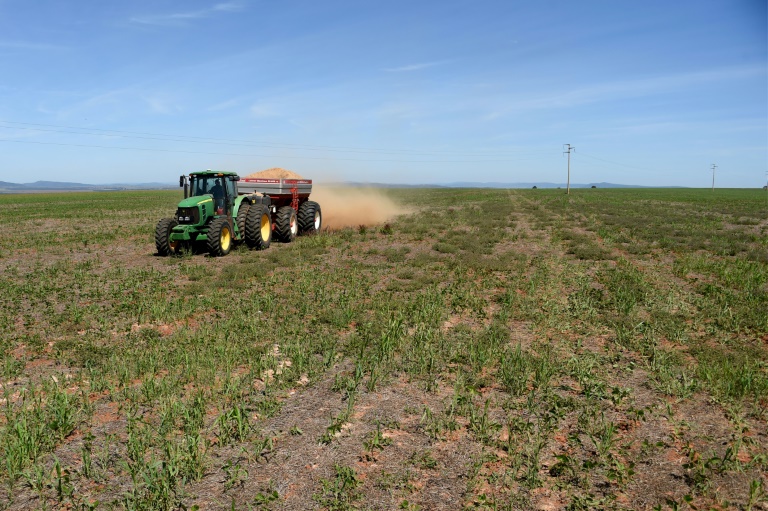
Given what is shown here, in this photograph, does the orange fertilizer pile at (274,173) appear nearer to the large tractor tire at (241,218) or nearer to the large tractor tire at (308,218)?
the large tractor tire at (308,218)

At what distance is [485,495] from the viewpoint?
13.9ft

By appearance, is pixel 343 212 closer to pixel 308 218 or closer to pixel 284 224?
Result: pixel 308 218

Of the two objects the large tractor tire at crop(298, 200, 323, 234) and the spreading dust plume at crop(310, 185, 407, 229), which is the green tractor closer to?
the large tractor tire at crop(298, 200, 323, 234)

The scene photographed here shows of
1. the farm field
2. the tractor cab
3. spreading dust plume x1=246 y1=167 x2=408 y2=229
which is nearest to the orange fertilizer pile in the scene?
spreading dust plume x1=246 y1=167 x2=408 y2=229

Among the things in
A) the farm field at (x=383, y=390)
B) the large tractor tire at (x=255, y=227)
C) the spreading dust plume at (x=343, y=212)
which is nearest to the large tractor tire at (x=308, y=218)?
the spreading dust plume at (x=343, y=212)

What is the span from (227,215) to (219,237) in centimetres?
131

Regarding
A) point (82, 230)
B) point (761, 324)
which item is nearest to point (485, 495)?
point (761, 324)

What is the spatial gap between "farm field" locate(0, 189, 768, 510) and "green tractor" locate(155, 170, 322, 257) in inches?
86.7

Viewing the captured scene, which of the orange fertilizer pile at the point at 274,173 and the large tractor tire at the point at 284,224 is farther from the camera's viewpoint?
the orange fertilizer pile at the point at 274,173

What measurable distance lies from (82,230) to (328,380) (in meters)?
24.0

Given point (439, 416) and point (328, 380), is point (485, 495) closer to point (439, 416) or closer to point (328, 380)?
point (439, 416)

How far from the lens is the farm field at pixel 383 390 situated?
4.39 metres

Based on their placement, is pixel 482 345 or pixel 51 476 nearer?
pixel 51 476

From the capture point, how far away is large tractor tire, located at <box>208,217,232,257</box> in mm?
14945
